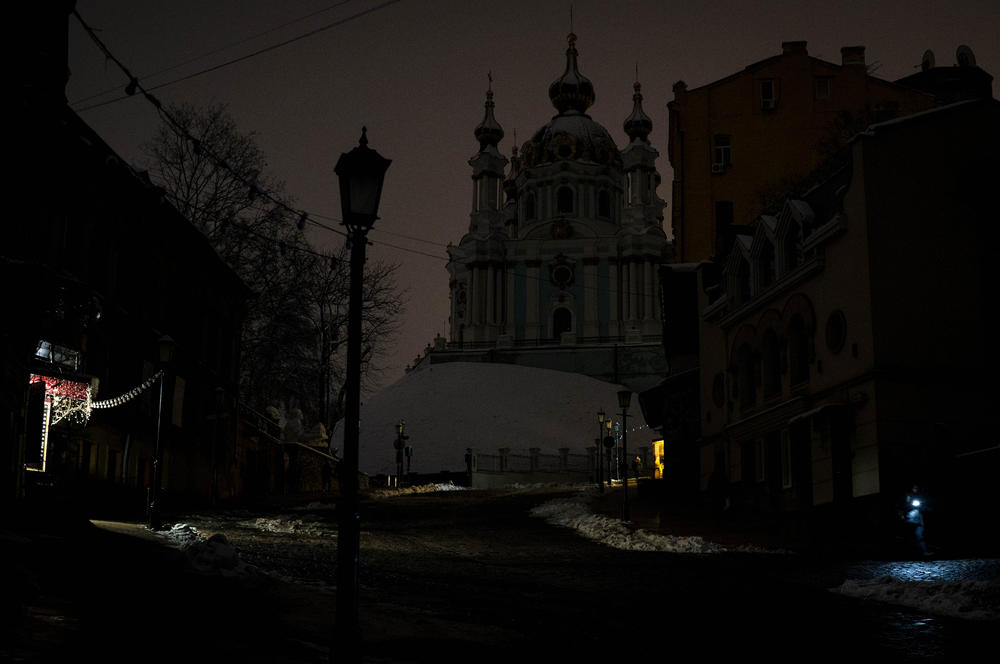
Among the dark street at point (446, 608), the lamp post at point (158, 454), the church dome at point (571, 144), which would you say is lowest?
the dark street at point (446, 608)

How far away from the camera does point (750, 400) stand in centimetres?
2984

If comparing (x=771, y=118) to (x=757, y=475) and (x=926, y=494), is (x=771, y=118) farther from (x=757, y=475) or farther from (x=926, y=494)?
(x=926, y=494)

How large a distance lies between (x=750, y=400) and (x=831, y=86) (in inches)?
838

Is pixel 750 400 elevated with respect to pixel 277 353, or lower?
lower

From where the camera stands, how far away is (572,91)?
113 metres

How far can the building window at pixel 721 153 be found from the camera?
46812 millimetres

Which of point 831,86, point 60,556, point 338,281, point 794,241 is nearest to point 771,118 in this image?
point 831,86

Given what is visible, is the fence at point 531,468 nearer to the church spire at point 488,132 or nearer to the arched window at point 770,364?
the arched window at point 770,364

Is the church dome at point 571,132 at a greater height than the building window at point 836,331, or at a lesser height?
greater

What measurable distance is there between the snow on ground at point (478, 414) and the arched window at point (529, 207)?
2049 cm

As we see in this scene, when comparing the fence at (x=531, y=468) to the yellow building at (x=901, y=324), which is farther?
the fence at (x=531, y=468)

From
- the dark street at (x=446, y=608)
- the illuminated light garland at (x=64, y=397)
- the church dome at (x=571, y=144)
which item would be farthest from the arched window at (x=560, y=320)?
the dark street at (x=446, y=608)

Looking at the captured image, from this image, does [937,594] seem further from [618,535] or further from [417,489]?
[417,489]

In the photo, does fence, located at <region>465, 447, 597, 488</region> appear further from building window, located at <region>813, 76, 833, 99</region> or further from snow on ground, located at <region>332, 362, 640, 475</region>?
building window, located at <region>813, 76, 833, 99</region>
